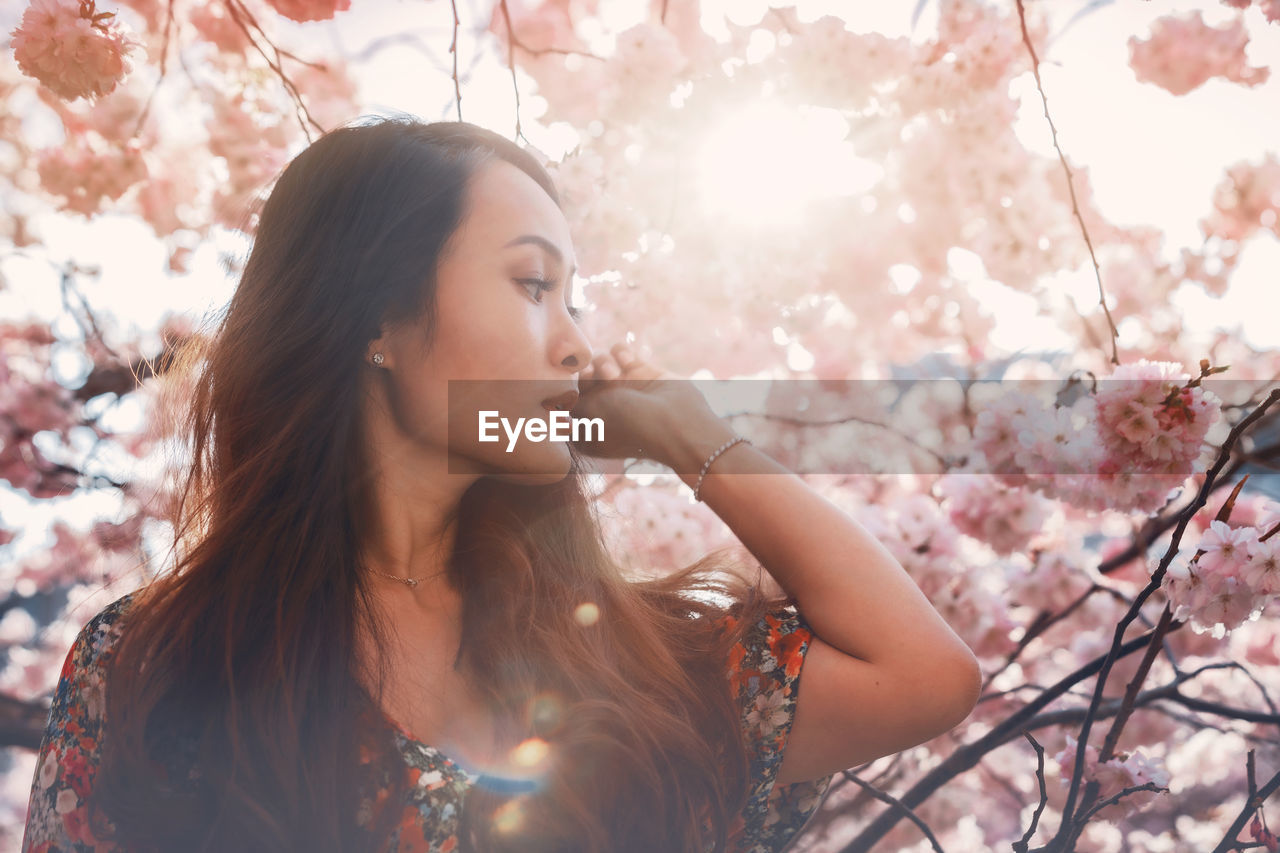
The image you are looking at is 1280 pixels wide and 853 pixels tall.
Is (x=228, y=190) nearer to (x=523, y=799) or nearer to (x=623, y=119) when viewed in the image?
(x=623, y=119)

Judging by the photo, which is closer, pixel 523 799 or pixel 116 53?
pixel 523 799

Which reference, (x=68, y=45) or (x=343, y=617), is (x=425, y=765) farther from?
(x=68, y=45)

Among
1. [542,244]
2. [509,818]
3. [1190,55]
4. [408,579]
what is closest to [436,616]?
[408,579]

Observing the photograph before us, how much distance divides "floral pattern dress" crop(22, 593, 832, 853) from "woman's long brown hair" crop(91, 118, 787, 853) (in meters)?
0.02

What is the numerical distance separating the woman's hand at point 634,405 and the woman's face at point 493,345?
0.13 meters

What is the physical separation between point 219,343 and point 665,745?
36.5 inches

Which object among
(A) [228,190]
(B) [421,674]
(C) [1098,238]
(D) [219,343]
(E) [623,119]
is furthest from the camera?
(C) [1098,238]

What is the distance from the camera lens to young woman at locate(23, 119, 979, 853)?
98cm

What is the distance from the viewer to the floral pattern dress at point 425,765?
94 centimetres

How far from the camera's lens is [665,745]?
1.06 metres

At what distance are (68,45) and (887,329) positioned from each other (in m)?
2.94

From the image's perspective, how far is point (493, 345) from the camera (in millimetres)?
1081

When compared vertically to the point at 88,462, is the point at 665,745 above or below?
below

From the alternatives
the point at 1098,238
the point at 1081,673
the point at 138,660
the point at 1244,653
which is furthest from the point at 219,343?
the point at 1244,653
